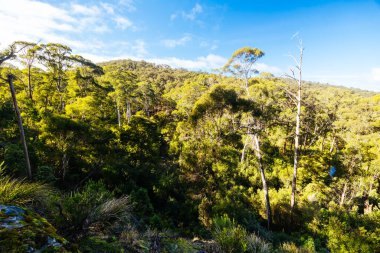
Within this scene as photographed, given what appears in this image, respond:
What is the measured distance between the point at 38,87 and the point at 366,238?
23.1 metres

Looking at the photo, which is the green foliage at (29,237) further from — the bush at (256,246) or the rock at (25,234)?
the bush at (256,246)

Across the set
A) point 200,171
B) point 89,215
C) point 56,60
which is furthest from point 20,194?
point 56,60

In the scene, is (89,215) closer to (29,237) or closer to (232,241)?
(29,237)

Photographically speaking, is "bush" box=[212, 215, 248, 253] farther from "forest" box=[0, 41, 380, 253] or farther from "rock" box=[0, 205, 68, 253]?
"rock" box=[0, 205, 68, 253]

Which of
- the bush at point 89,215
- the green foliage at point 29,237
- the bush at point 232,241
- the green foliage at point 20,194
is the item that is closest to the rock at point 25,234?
the green foliage at point 29,237

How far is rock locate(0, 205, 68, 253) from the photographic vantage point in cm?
A: 146

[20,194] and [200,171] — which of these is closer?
[20,194]

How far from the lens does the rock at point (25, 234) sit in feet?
4.80

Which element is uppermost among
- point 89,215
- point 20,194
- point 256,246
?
point 20,194

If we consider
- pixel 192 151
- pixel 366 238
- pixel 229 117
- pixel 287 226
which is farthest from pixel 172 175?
pixel 366 238

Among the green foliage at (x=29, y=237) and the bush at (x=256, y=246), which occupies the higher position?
the green foliage at (x=29, y=237)

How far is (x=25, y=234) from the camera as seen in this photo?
1.59 meters

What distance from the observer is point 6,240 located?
143 cm

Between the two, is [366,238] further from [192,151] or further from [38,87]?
[38,87]
